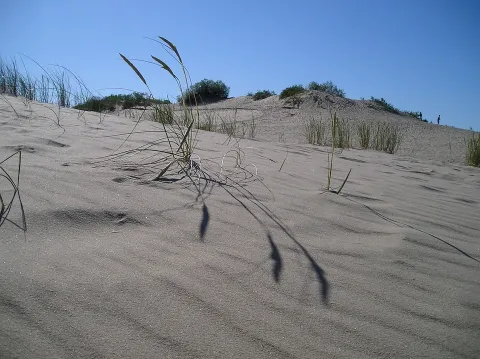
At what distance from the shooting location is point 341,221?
187cm

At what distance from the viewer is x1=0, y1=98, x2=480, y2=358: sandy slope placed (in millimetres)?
960

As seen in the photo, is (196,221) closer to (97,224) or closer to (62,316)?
(97,224)

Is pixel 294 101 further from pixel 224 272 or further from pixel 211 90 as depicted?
pixel 224 272

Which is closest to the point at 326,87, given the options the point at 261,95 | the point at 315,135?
the point at 261,95

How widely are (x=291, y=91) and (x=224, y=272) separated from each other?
13.1 m

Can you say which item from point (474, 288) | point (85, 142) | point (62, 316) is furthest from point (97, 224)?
point (85, 142)

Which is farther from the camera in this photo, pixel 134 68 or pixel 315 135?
pixel 315 135

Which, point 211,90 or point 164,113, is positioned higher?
point 211,90

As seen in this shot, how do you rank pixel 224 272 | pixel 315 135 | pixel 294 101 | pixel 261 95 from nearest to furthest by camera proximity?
pixel 224 272 → pixel 315 135 → pixel 294 101 → pixel 261 95

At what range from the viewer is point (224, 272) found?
1.26 meters

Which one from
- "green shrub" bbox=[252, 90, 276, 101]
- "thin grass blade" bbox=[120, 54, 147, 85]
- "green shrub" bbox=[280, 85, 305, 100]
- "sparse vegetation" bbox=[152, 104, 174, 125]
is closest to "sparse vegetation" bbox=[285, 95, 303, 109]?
"green shrub" bbox=[280, 85, 305, 100]

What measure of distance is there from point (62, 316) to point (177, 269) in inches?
14.9

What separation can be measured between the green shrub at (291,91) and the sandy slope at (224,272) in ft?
38.2

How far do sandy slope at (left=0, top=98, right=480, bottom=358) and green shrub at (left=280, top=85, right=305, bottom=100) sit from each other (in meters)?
11.6
